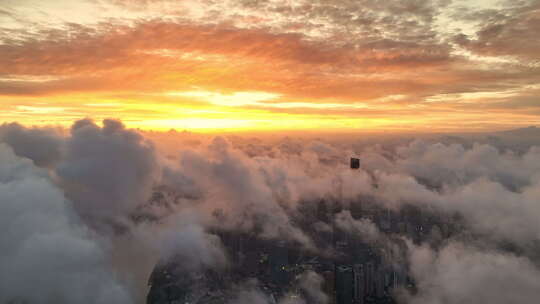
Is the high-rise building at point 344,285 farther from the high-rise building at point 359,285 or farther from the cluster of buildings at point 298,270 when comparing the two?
the high-rise building at point 359,285

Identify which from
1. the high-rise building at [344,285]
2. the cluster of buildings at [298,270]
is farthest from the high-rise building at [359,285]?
the high-rise building at [344,285]

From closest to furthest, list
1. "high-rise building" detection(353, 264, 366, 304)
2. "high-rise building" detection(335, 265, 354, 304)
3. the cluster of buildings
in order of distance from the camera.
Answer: "high-rise building" detection(335, 265, 354, 304)
the cluster of buildings
"high-rise building" detection(353, 264, 366, 304)

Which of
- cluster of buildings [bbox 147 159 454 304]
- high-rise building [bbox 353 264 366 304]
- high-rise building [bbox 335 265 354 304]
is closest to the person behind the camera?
high-rise building [bbox 335 265 354 304]

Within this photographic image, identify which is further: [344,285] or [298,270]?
[298,270]

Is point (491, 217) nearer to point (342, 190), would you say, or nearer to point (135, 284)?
point (342, 190)

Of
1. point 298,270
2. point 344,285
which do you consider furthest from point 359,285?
point 298,270

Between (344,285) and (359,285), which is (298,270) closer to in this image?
(344,285)

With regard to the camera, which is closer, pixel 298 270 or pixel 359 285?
pixel 359 285

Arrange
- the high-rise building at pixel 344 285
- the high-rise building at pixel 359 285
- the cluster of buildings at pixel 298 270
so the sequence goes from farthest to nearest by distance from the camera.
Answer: the high-rise building at pixel 359 285 < the cluster of buildings at pixel 298 270 < the high-rise building at pixel 344 285

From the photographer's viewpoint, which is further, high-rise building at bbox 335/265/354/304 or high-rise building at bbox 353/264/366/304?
high-rise building at bbox 353/264/366/304

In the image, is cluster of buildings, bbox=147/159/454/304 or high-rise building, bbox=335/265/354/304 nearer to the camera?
high-rise building, bbox=335/265/354/304

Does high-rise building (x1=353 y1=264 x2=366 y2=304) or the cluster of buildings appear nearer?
the cluster of buildings

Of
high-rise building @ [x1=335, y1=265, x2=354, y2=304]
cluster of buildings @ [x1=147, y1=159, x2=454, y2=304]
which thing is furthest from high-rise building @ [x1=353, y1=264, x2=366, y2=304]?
high-rise building @ [x1=335, y1=265, x2=354, y2=304]

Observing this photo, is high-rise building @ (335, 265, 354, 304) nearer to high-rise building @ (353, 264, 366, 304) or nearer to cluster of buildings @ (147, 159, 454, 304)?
cluster of buildings @ (147, 159, 454, 304)
